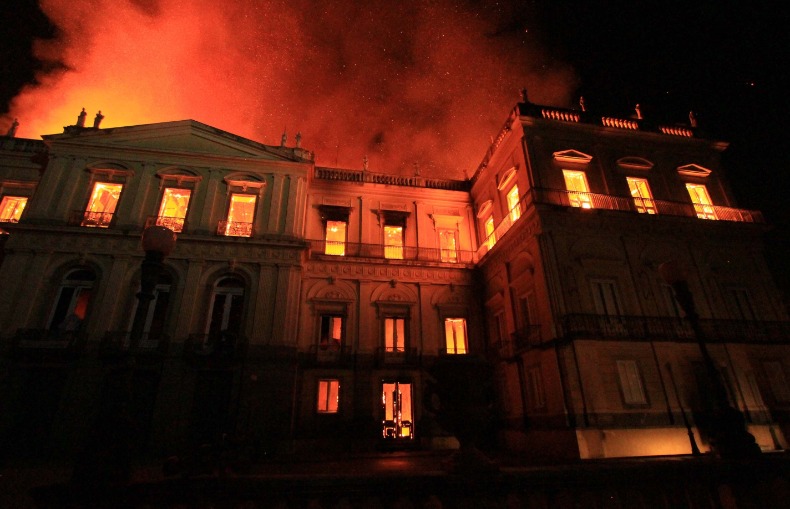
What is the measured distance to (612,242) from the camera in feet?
47.9

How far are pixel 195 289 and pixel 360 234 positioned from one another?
24.9 feet

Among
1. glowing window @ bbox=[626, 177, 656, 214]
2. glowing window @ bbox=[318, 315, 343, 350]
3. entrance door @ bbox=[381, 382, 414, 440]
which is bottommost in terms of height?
entrance door @ bbox=[381, 382, 414, 440]

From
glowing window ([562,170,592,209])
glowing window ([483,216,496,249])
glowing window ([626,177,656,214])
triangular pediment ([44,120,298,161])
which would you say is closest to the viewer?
glowing window ([562,170,592,209])

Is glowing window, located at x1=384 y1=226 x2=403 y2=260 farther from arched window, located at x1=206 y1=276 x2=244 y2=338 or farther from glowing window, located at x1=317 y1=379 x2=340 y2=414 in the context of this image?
arched window, located at x1=206 y1=276 x2=244 y2=338

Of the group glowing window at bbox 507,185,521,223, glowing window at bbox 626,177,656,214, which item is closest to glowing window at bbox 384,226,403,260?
glowing window at bbox 507,185,521,223

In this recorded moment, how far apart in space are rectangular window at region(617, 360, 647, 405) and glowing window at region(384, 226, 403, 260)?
33.3 feet

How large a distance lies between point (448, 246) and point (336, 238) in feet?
18.5

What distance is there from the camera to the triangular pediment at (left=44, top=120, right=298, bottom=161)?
57.4ft

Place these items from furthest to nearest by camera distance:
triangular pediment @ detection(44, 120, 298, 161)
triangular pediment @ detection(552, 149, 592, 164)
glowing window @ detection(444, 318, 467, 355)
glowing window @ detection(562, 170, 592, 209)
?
glowing window @ detection(444, 318, 467, 355) < triangular pediment @ detection(44, 120, 298, 161) < triangular pediment @ detection(552, 149, 592, 164) < glowing window @ detection(562, 170, 592, 209)

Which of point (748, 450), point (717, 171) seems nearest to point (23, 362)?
point (748, 450)

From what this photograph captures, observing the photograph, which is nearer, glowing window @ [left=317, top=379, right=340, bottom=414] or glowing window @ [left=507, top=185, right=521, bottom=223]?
glowing window @ [left=317, top=379, right=340, bottom=414]

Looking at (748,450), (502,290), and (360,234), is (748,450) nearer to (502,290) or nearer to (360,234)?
(502,290)

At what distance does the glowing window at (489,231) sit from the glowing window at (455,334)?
3738 mm

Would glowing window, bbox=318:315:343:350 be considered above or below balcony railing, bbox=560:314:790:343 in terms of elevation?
above
